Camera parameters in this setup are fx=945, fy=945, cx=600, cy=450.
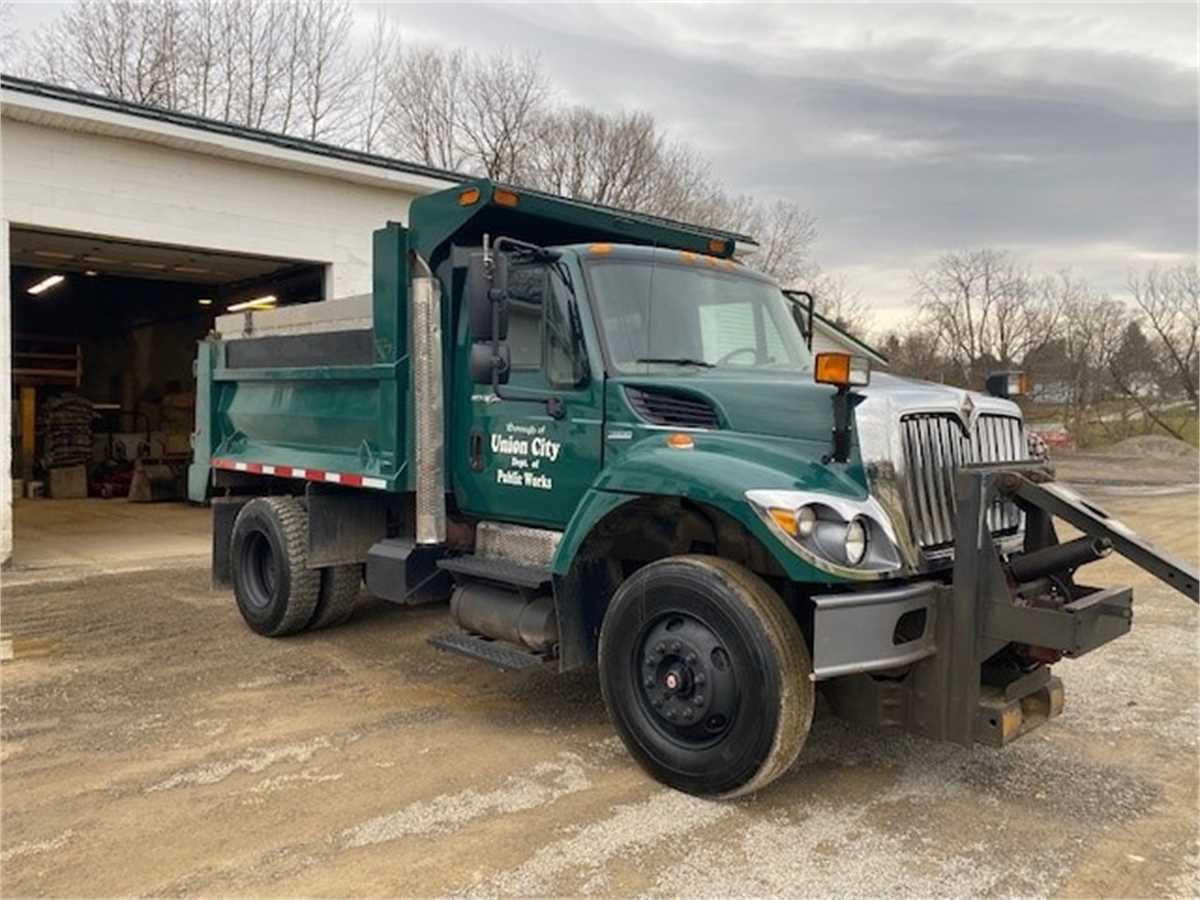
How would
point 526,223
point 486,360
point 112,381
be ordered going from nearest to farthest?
1. point 486,360
2. point 526,223
3. point 112,381

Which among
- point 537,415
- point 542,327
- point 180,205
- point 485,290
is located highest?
point 180,205

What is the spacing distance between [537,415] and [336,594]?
2652 mm

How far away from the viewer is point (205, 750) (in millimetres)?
4422

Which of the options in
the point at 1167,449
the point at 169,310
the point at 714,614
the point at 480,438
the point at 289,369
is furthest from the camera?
the point at 1167,449

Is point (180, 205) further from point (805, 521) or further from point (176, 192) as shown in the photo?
point (805, 521)

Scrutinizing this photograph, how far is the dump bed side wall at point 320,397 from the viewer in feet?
18.1

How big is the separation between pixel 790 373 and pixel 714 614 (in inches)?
55.5

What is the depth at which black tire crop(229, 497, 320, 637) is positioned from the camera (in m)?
6.38

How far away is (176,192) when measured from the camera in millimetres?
10234

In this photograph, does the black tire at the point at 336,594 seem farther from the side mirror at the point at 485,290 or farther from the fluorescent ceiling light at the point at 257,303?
the fluorescent ceiling light at the point at 257,303

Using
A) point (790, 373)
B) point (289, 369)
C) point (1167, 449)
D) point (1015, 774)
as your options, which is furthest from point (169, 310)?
point (1167, 449)

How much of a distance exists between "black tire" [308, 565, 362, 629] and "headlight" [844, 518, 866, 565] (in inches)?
158

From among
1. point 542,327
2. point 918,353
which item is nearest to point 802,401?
point 542,327

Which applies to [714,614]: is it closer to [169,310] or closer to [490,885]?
[490,885]
